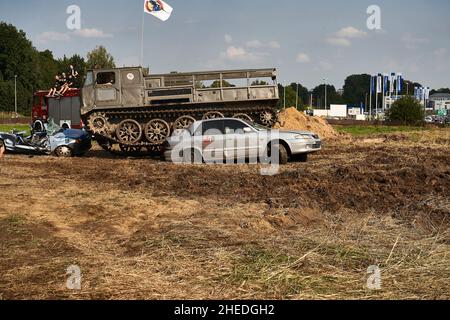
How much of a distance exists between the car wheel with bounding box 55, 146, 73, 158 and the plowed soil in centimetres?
575

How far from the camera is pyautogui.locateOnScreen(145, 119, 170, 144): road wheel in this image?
58.9 ft

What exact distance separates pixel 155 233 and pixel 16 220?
2027 millimetres

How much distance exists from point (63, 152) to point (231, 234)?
39.9ft

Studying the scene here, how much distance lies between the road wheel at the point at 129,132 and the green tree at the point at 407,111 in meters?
37.9

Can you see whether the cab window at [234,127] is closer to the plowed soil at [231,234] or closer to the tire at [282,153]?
the tire at [282,153]

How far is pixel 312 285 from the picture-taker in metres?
Answer: 4.54

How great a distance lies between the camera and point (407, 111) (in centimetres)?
5109

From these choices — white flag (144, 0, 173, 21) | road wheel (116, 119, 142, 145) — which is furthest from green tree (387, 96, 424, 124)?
road wheel (116, 119, 142, 145)

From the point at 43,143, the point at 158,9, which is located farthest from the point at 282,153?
the point at 158,9

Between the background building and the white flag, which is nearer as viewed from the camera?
the white flag

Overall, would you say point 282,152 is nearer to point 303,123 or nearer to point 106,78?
point 106,78

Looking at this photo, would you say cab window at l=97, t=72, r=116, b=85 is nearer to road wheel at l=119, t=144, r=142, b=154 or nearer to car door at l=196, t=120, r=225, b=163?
road wheel at l=119, t=144, r=142, b=154

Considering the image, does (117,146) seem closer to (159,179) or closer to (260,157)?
(260,157)
